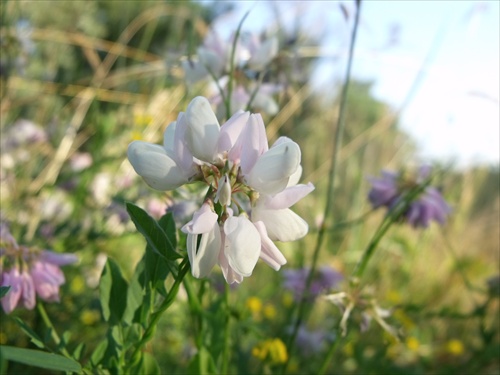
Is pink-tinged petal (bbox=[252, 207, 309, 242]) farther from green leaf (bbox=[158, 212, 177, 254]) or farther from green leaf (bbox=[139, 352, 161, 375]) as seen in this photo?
green leaf (bbox=[139, 352, 161, 375])

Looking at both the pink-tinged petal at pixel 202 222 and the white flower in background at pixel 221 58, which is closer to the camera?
the pink-tinged petal at pixel 202 222

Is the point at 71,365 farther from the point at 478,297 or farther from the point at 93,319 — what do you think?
the point at 478,297

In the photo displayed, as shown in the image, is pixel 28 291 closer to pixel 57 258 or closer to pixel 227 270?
pixel 57 258

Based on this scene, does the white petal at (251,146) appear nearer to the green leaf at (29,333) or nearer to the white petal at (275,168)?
the white petal at (275,168)

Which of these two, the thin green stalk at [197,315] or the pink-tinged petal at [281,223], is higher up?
the pink-tinged petal at [281,223]

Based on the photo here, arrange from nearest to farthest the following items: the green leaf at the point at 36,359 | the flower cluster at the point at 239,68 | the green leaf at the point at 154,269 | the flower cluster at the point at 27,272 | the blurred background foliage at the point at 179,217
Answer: the green leaf at the point at 36,359 < the green leaf at the point at 154,269 < the flower cluster at the point at 27,272 < the flower cluster at the point at 239,68 < the blurred background foliage at the point at 179,217

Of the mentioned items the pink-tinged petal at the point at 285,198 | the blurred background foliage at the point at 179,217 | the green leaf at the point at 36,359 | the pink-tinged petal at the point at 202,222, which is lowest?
the blurred background foliage at the point at 179,217

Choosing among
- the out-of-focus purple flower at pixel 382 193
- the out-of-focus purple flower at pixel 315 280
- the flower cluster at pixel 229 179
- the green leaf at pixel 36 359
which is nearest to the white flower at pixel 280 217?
the flower cluster at pixel 229 179
